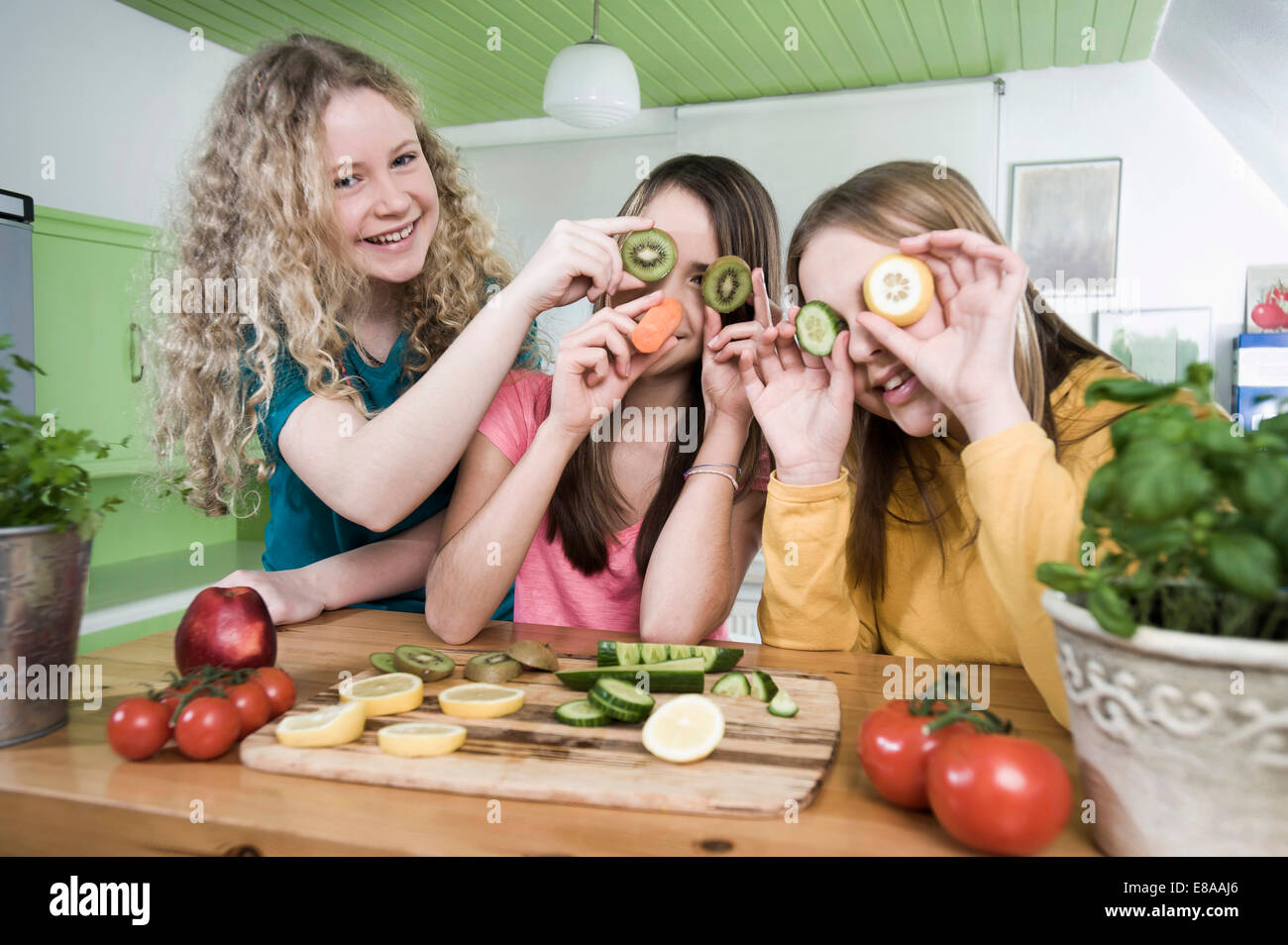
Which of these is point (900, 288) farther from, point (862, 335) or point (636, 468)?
point (636, 468)

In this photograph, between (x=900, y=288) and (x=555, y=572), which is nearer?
(x=900, y=288)

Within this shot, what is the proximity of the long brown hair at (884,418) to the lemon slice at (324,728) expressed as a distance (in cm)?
90

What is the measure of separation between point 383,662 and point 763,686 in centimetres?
51

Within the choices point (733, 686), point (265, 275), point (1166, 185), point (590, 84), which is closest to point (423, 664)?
point (733, 686)

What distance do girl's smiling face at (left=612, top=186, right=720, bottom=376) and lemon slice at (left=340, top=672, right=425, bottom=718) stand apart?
78cm

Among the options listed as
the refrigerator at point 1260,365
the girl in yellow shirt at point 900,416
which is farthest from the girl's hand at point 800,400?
the refrigerator at point 1260,365

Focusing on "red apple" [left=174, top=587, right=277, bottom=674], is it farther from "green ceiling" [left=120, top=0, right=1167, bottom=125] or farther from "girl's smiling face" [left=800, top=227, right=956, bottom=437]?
"green ceiling" [left=120, top=0, right=1167, bottom=125]

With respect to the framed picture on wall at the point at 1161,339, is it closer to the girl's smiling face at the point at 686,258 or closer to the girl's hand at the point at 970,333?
the girl's smiling face at the point at 686,258

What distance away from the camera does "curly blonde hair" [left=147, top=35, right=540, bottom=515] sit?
166 centimetres

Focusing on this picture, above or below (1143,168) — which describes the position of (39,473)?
below

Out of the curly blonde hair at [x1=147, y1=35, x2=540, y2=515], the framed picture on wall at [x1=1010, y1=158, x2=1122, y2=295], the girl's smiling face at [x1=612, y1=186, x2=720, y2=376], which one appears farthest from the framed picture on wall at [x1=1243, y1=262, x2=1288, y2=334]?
the curly blonde hair at [x1=147, y1=35, x2=540, y2=515]

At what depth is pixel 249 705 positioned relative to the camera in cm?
101
